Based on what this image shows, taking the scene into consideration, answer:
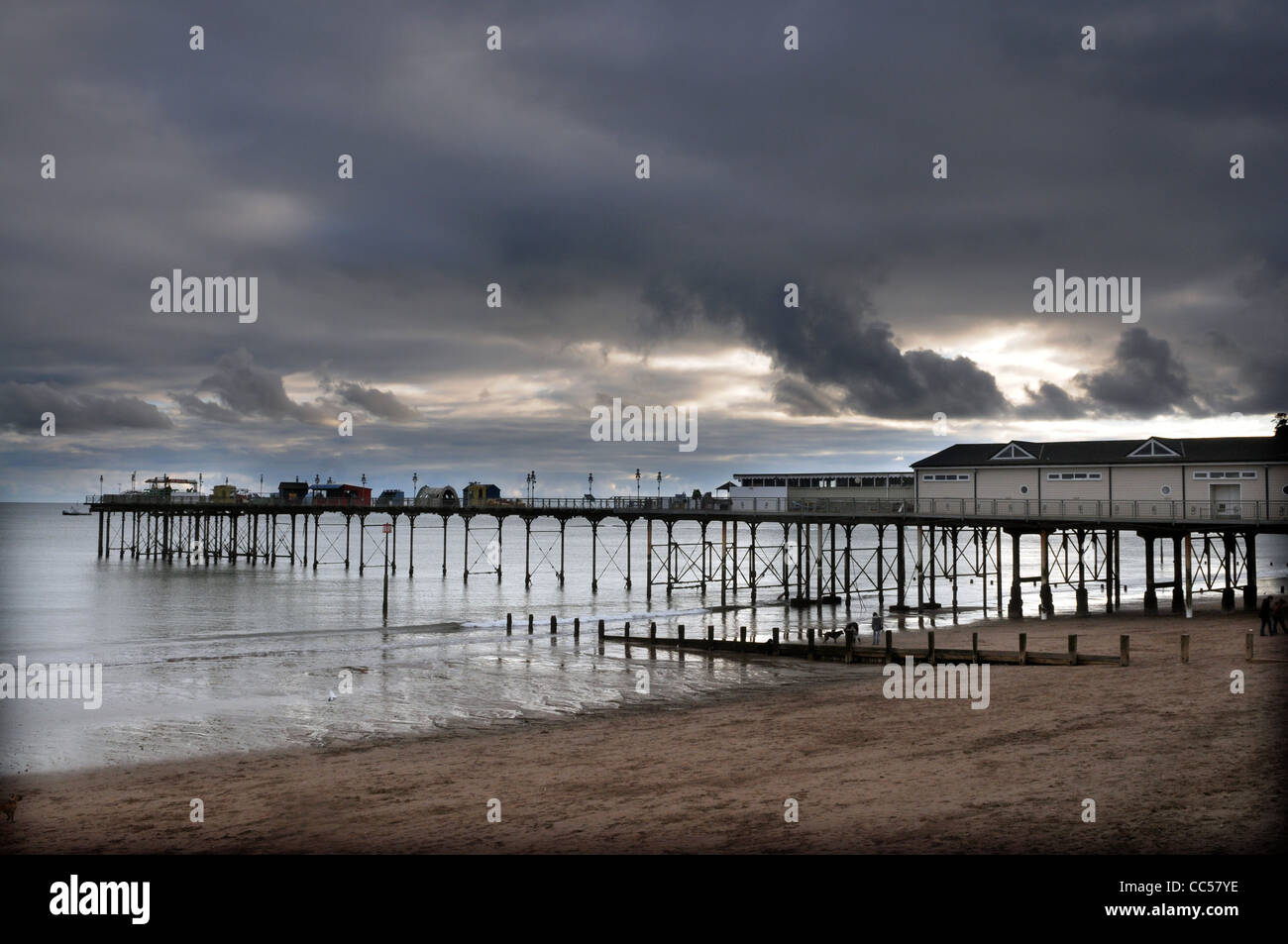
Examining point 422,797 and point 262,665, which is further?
point 262,665

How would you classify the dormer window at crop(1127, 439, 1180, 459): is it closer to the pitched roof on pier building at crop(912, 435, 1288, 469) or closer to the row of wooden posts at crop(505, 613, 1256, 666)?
the pitched roof on pier building at crop(912, 435, 1288, 469)

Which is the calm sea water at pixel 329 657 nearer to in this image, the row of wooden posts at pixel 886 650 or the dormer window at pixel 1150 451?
the row of wooden posts at pixel 886 650

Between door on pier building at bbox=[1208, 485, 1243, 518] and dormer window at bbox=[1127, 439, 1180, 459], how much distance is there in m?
2.49

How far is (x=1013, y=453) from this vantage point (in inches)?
1812

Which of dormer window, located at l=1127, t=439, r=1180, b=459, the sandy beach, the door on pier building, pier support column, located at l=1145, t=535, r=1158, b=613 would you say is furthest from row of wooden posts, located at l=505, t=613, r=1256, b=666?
dormer window, located at l=1127, t=439, r=1180, b=459

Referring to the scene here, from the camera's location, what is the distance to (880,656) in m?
31.0

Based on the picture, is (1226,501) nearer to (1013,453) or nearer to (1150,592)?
(1150,592)

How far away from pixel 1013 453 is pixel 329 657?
3516cm
